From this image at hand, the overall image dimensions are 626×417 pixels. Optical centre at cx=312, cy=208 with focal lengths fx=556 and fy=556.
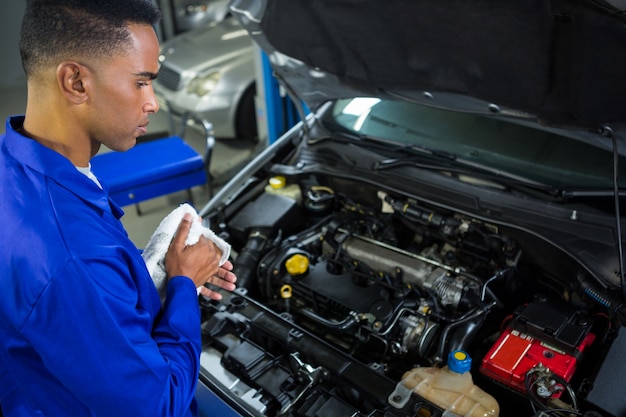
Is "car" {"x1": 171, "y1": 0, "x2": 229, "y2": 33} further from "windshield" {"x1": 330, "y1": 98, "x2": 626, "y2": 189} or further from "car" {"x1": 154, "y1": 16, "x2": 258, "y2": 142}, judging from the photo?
"windshield" {"x1": 330, "y1": 98, "x2": 626, "y2": 189}

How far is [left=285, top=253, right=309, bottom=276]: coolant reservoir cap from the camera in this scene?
7.38ft

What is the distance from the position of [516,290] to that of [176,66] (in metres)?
4.15

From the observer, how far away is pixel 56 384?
1211mm

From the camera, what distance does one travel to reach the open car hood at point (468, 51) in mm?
1601

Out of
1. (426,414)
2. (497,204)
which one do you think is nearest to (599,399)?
(426,414)

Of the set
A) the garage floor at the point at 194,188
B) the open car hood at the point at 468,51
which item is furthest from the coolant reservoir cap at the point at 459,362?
the garage floor at the point at 194,188

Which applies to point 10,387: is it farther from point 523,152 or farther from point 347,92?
point 523,152

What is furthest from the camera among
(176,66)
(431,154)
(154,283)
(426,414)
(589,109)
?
(176,66)

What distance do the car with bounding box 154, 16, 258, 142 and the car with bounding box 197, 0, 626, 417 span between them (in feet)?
8.08

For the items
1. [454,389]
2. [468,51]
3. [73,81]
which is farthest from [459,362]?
[73,81]

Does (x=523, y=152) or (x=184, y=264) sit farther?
(x=523, y=152)

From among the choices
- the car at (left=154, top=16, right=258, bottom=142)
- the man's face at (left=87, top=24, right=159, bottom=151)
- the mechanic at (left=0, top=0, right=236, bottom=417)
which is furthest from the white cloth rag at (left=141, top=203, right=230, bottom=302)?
the car at (left=154, top=16, right=258, bottom=142)

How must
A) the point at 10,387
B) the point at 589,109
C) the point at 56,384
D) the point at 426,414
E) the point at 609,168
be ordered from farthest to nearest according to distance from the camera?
the point at 609,168 → the point at 589,109 → the point at 426,414 → the point at 10,387 → the point at 56,384

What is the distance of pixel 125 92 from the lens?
3.92 ft
